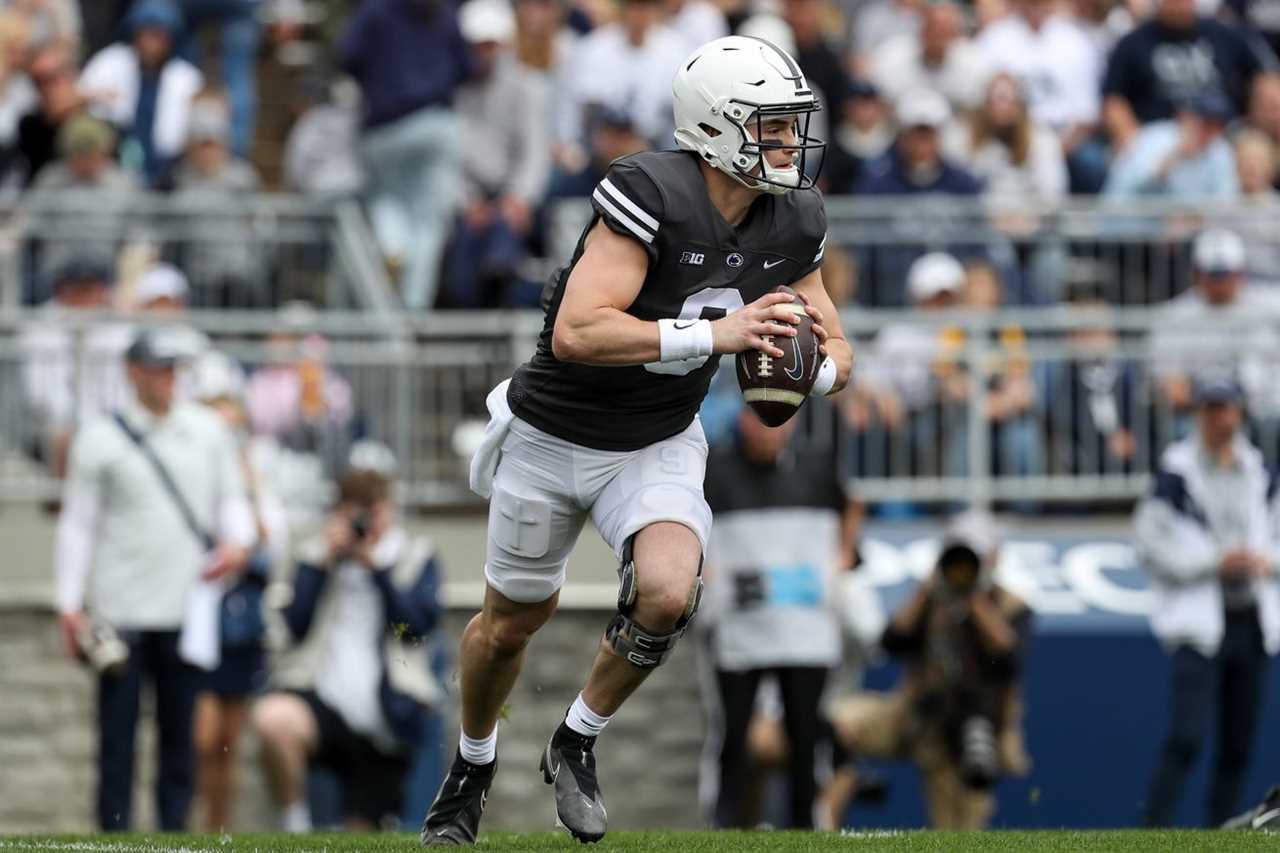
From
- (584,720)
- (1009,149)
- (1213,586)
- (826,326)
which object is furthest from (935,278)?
(584,720)

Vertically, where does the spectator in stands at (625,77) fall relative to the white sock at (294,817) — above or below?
above

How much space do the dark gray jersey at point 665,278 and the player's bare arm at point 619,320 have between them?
89mm

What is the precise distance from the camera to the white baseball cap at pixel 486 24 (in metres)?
15.3

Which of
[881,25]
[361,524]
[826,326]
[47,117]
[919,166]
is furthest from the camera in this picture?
[881,25]

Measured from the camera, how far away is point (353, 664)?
12.4 metres

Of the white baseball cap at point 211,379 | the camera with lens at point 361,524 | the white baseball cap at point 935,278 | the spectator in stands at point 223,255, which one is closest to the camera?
the camera with lens at point 361,524

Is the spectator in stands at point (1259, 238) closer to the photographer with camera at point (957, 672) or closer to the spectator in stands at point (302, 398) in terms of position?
the photographer with camera at point (957, 672)

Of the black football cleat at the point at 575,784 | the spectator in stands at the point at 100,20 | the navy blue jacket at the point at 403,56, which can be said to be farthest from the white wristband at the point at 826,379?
the spectator in stands at the point at 100,20

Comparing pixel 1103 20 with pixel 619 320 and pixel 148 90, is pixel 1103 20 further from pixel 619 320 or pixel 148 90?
pixel 619 320

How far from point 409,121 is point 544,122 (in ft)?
2.77

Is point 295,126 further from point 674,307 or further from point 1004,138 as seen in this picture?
point 674,307

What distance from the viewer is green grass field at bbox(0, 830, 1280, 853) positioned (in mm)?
7840

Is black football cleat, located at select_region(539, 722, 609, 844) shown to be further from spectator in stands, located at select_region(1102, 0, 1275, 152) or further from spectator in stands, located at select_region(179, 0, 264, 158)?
spectator in stands, located at select_region(179, 0, 264, 158)

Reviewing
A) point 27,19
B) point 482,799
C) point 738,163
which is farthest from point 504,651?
point 27,19
